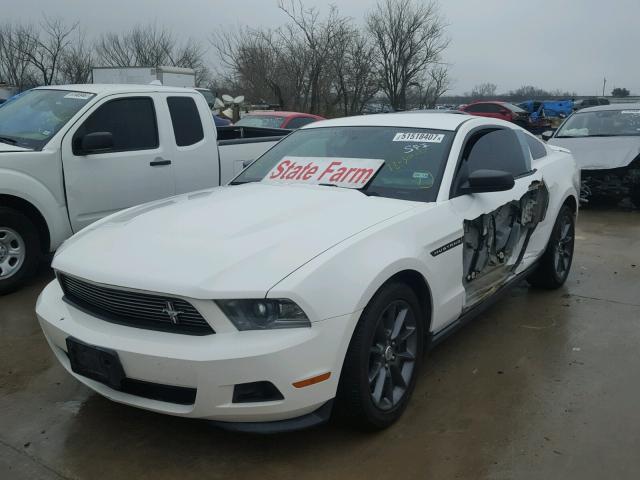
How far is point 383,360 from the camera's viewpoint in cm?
286

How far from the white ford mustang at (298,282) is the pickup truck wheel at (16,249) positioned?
6.45ft

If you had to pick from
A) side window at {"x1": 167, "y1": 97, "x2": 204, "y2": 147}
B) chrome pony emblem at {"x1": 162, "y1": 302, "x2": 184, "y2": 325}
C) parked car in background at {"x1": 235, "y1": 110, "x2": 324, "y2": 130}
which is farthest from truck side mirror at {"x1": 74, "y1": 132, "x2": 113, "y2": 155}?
parked car in background at {"x1": 235, "y1": 110, "x2": 324, "y2": 130}

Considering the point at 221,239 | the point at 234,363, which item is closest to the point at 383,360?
the point at 234,363

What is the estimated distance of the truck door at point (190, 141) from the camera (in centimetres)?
594

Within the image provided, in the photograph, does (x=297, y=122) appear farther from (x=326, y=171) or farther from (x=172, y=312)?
(x=172, y=312)

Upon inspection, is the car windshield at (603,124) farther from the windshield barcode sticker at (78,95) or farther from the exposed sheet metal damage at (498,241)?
the windshield barcode sticker at (78,95)

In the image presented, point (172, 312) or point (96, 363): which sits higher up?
point (172, 312)

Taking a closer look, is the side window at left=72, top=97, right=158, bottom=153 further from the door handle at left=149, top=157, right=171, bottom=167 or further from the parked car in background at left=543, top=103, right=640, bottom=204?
the parked car in background at left=543, top=103, right=640, bottom=204

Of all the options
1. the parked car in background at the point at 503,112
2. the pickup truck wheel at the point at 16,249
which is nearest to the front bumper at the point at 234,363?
the pickup truck wheel at the point at 16,249

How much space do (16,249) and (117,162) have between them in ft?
3.86

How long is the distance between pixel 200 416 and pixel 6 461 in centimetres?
101

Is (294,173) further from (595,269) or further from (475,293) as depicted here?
(595,269)

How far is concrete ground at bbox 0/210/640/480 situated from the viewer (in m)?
2.63

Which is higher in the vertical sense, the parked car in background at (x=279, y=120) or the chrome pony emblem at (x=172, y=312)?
the parked car in background at (x=279, y=120)
